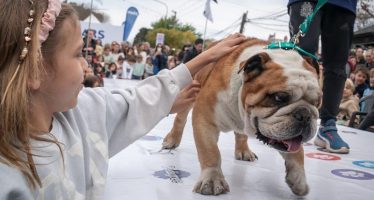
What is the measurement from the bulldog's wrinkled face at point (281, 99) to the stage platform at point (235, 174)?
0.24 meters

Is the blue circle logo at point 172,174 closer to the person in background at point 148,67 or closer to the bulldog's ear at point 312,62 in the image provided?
the bulldog's ear at point 312,62

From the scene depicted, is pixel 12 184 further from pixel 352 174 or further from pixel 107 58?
pixel 107 58

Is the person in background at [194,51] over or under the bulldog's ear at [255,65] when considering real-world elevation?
over

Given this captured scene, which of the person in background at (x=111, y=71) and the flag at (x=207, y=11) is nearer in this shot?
the person in background at (x=111, y=71)

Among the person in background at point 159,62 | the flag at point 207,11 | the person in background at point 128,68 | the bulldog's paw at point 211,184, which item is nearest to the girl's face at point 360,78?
the bulldog's paw at point 211,184

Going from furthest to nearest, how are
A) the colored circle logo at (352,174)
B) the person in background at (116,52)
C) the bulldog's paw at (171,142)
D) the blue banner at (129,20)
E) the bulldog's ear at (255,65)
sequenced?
the blue banner at (129,20) → the person in background at (116,52) → the bulldog's paw at (171,142) → the colored circle logo at (352,174) → the bulldog's ear at (255,65)

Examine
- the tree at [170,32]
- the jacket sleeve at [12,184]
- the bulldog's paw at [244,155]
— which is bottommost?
the bulldog's paw at [244,155]

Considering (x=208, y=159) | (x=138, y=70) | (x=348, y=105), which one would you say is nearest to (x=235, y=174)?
(x=208, y=159)

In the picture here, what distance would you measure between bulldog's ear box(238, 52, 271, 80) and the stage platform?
46 cm

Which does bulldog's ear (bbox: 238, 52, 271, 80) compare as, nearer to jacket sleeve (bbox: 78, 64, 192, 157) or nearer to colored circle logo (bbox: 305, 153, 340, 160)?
jacket sleeve (bbox: 78, 64, 192, 157)

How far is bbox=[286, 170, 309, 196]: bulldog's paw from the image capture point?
1571mm

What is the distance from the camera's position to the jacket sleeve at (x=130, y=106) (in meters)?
1.35

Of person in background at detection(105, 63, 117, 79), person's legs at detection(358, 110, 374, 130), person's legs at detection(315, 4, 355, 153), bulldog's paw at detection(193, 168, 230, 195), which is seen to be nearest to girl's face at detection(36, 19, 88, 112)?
bulldog's paw at detection(193, 168, 230, 195)

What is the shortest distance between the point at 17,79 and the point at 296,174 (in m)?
1.11
